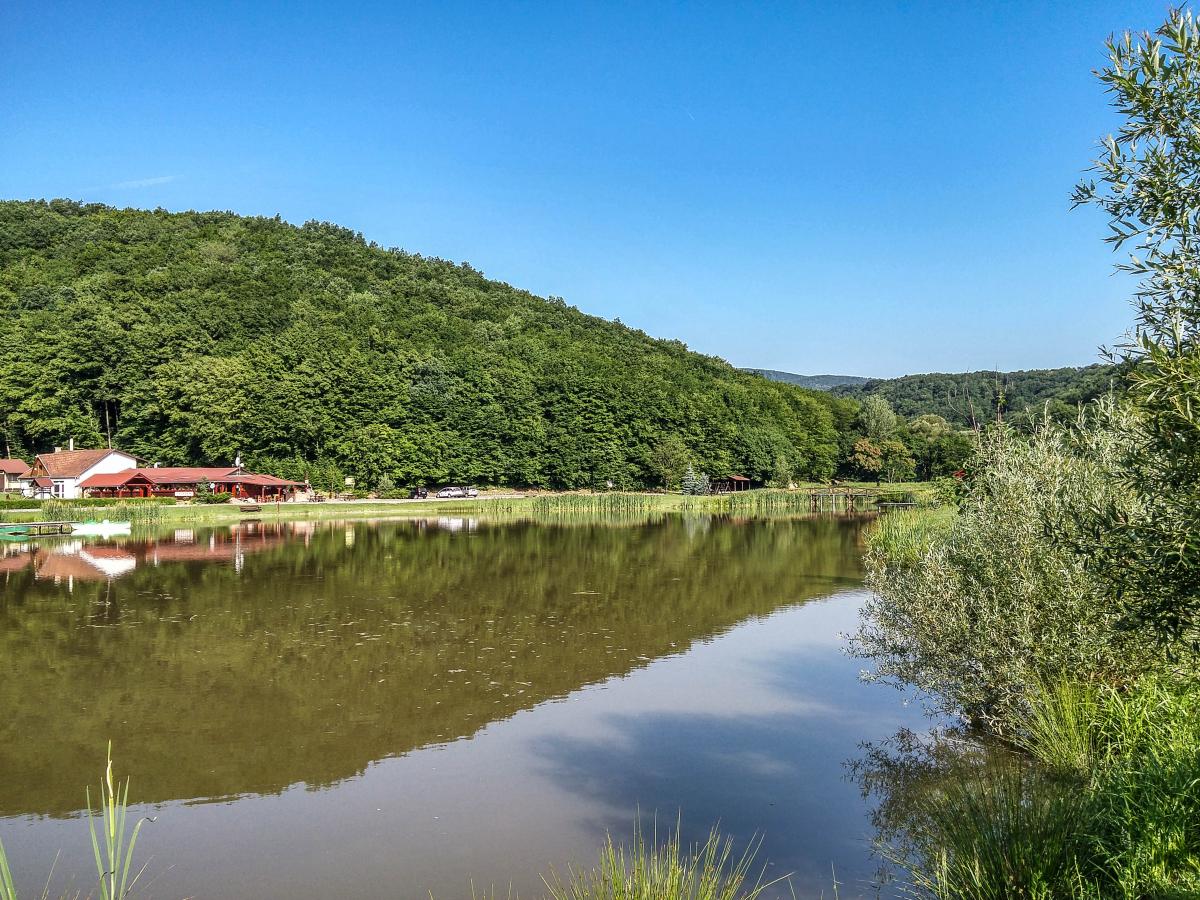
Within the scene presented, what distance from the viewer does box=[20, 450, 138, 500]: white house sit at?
71125mm

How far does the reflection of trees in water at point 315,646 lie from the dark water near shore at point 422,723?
0.09 m

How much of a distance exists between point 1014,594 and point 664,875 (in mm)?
6273

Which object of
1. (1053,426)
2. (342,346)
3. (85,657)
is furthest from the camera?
(342,346)

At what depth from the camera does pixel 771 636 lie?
21.6 metres

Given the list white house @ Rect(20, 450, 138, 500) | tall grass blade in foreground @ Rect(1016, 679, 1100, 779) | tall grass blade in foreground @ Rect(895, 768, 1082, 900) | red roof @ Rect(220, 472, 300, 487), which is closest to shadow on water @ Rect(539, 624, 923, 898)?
tall grass blade in foreground @ Rect(895, 768, 1082, 900)

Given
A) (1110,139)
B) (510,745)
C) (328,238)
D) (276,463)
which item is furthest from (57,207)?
(1110,139)

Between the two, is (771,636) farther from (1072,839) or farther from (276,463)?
(276,463)

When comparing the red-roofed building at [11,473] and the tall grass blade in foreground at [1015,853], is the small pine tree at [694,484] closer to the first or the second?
the red-roofed building at [11,473]

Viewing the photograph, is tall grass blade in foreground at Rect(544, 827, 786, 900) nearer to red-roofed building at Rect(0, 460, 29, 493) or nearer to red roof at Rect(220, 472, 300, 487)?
red roof at Rect(220, 472, 300, 487)

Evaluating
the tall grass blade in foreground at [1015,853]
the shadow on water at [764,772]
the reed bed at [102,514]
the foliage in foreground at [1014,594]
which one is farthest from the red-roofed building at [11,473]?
the tall grass blade in foreground at [1015,853]

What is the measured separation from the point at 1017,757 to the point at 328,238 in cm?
12283

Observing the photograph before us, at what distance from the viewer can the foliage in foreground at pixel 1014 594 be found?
10445mm

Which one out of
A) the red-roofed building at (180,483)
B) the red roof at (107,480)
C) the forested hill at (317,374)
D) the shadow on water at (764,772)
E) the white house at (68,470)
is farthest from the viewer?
the forested hill at (317,374)

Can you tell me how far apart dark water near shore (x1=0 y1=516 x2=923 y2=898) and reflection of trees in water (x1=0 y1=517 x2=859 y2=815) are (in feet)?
0.29
